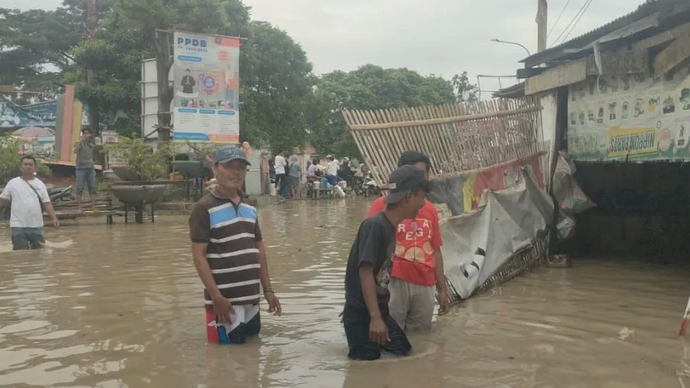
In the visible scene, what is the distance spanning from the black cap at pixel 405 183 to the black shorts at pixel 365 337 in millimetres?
718

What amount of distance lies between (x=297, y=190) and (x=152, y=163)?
31.7ft

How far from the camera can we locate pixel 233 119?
2080cm

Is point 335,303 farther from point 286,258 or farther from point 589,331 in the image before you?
point 286,258

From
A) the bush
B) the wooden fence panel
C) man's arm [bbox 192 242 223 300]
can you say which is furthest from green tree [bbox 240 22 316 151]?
man's arm [bbox 192 242 223 300]

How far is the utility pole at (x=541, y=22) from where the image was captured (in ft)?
59.5

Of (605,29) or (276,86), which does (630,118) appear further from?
(276,86)

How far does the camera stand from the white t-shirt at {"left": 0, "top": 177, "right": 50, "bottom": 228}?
31.4 feet

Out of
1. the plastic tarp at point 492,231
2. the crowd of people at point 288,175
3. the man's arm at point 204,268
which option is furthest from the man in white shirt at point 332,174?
the man's arm at point 204,268

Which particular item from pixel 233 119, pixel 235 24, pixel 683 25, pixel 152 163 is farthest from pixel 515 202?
pixel 235 24

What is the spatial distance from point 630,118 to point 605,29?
107cm

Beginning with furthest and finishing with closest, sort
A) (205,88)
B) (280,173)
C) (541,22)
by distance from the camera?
(280,173) < (205,88) < (541,22)

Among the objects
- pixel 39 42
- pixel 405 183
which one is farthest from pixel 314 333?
pixel 39 42

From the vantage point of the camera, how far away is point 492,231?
7.41 meters

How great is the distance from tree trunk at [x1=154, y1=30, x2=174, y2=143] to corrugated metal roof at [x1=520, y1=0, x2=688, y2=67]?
1390cm
